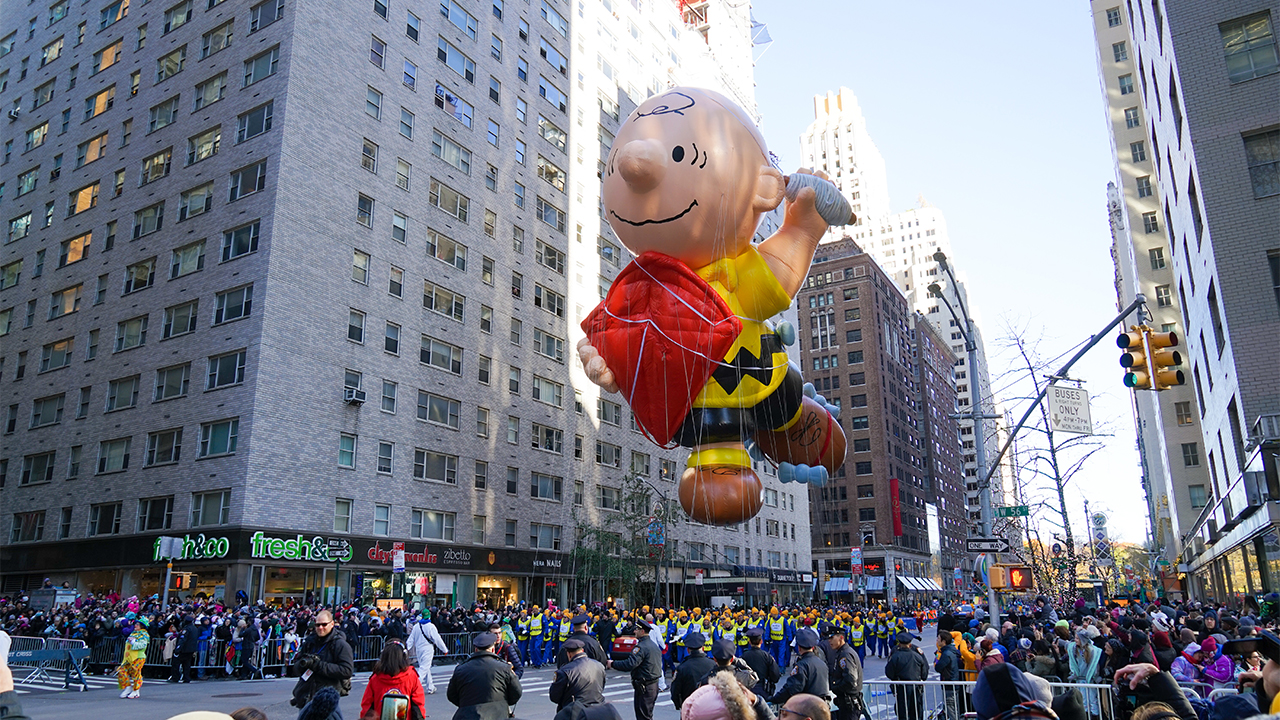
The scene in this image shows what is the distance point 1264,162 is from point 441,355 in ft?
105

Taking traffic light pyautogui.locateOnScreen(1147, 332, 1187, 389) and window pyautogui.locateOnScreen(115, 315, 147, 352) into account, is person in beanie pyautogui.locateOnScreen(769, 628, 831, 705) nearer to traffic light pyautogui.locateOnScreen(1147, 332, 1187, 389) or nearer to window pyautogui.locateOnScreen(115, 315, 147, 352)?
traffic light pyautogui.locateOnScreen(1147, 332, 1187, 389)

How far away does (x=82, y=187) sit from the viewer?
44.5 meters

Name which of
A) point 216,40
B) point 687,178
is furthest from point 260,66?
point 687,178

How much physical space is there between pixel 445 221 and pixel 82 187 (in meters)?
19.1

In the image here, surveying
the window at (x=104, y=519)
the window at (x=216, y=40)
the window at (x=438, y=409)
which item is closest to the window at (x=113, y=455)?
the window at (x=104, y=519)

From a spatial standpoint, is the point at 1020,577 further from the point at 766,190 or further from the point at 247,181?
the point at 247,181

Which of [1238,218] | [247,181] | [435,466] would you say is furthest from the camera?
[435,466]

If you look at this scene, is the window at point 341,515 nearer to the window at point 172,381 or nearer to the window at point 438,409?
the window at point 438,409

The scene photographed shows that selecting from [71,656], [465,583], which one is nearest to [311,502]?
[465,583]

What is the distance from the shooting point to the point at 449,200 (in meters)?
43.5

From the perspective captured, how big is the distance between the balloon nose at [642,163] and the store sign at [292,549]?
22.8m

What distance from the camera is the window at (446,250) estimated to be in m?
41.8

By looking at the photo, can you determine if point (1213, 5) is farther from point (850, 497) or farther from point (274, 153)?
point (850, 497)

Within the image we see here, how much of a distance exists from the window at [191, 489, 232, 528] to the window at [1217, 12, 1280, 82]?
33853 millimetres
